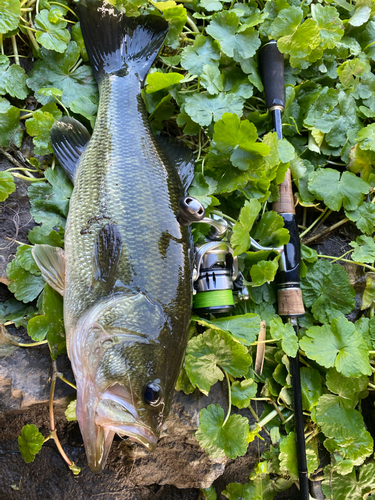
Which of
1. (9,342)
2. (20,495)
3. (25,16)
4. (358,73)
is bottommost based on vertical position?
(20,495)

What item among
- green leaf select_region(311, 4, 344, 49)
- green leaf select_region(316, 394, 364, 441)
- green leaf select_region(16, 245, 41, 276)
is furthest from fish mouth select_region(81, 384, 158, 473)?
green leaf select_region(311, 4, 344, 49)

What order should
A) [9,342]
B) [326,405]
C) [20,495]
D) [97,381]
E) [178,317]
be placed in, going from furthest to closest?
[326,405]
[20,495]
[9,342]
[178,317]
[97,381]

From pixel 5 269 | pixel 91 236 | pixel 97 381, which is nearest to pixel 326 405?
pixel 97 381

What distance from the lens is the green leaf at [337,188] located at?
6.06 ft

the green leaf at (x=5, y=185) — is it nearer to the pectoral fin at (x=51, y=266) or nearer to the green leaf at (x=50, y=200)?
the green leaf at (x=50, y=200)

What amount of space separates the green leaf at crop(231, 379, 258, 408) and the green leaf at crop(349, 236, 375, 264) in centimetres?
84

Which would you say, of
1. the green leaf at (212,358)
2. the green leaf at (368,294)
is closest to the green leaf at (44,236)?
the green leaf at (212,358)

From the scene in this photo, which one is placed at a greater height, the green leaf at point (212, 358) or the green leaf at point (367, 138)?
the green leaf at point (367, 138)

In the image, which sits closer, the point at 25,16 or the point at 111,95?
the point at 111,95

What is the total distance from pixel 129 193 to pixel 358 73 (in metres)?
1.61

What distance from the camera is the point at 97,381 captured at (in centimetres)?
115

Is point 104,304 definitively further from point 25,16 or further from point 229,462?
point 25,16

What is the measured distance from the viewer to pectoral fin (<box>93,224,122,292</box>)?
4.08ft

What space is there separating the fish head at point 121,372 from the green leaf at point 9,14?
1291mm
